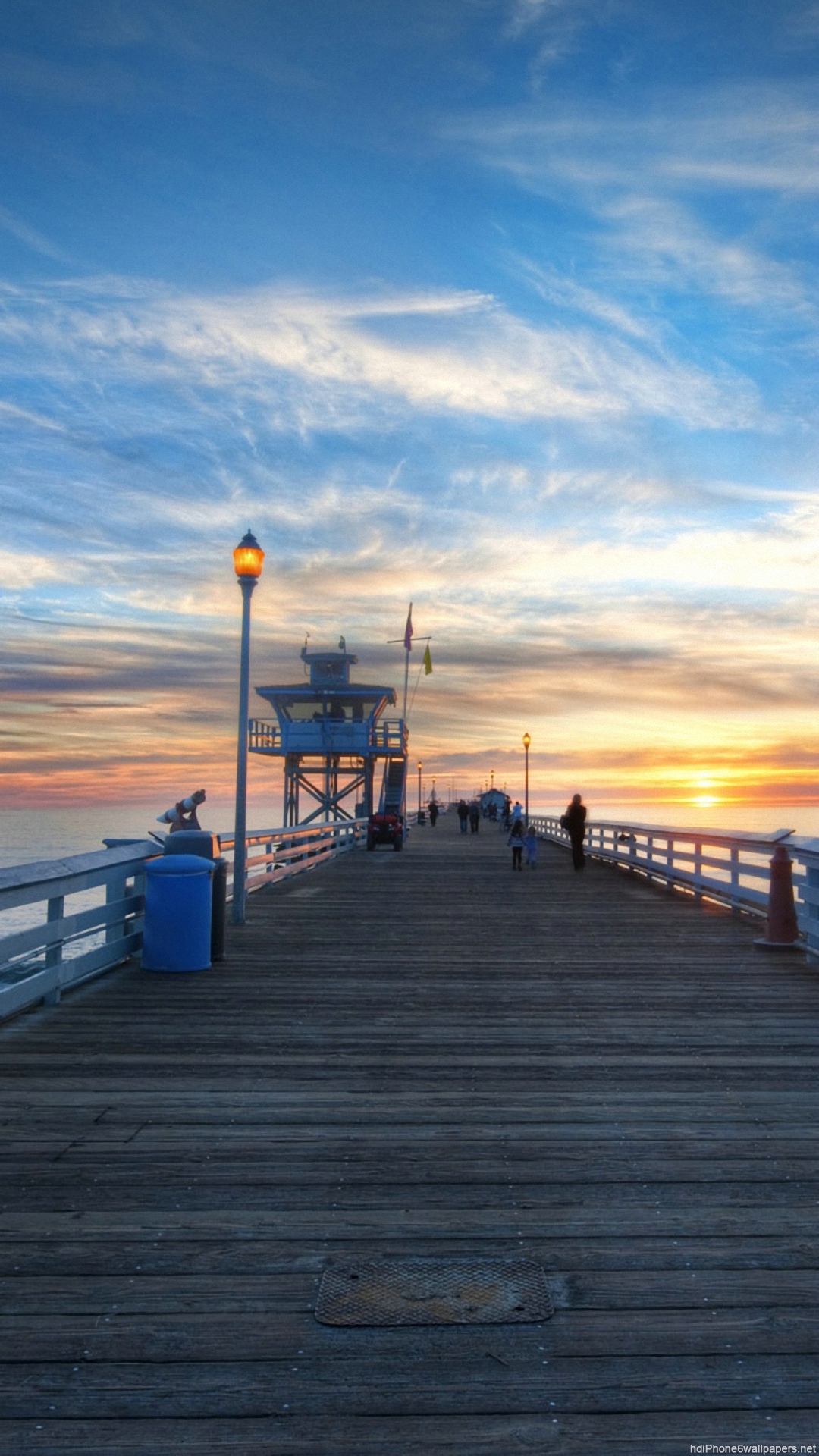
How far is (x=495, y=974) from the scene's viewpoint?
33.2 ft

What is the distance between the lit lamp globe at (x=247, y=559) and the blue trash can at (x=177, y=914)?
468 cm

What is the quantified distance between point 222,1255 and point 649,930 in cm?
1041

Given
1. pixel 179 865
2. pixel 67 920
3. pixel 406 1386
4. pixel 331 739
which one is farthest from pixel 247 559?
pixel 331 739

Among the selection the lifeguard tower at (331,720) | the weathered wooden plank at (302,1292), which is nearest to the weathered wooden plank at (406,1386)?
the weathered wooden plank at (302,1292)

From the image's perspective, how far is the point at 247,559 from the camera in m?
13.1

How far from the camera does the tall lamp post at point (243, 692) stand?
1315 centimetres

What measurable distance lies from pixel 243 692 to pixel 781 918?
7.60 meters

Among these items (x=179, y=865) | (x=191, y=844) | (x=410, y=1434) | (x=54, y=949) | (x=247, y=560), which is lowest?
(x=410, y=1434)

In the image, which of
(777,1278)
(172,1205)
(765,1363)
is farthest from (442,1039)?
(765,1363)

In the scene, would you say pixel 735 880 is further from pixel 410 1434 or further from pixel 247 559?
pixel 410 1434

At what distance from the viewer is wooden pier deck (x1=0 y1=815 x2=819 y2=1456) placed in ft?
9.64

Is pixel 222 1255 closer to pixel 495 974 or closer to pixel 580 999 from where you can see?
pixel 580 999

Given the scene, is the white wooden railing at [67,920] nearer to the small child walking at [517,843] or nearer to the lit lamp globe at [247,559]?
the lit lamp globe at [247,559]

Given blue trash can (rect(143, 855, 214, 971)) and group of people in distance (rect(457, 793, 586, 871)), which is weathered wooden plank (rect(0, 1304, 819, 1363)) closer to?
blue trash can (rect(143, 855, 214, 971))
